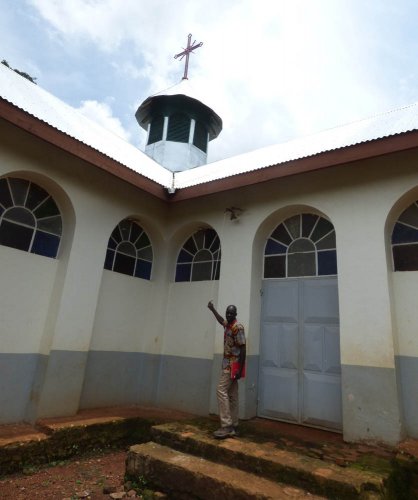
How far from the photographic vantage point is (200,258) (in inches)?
249

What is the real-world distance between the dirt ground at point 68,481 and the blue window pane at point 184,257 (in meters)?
3.42

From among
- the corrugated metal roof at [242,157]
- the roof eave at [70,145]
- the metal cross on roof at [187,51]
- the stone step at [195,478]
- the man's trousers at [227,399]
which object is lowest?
the stone step at [195,478]

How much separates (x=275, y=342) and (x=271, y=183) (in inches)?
99.0

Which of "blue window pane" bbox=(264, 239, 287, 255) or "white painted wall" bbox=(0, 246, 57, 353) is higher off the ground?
"blue window pane" bbox=(264, 239, 287, 255)

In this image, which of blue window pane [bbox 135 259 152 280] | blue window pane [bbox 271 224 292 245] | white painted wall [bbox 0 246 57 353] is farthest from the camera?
blue window pane [bbox 135 259 152 280]

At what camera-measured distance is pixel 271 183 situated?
17.8ft

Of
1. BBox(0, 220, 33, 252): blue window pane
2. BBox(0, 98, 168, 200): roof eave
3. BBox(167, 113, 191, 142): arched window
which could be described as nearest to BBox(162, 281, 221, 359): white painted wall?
BBox(0, 98, 168, 200): roof eave

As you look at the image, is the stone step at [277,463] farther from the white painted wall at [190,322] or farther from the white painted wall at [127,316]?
the white painted wall at [127,316]

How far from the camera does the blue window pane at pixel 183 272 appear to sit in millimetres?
6390

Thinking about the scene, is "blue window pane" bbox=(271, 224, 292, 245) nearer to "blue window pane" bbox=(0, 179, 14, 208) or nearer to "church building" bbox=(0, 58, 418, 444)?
"church building" bbox=(0, 58, 418, 444)

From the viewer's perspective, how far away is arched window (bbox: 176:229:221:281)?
611 cm

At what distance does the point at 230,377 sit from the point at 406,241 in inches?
114

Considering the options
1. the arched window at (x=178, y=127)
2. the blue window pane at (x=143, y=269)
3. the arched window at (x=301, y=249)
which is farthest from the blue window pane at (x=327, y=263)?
the arched window at (x=178, y=127)

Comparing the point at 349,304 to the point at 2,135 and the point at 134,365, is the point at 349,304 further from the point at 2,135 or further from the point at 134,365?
the point at 2,135
